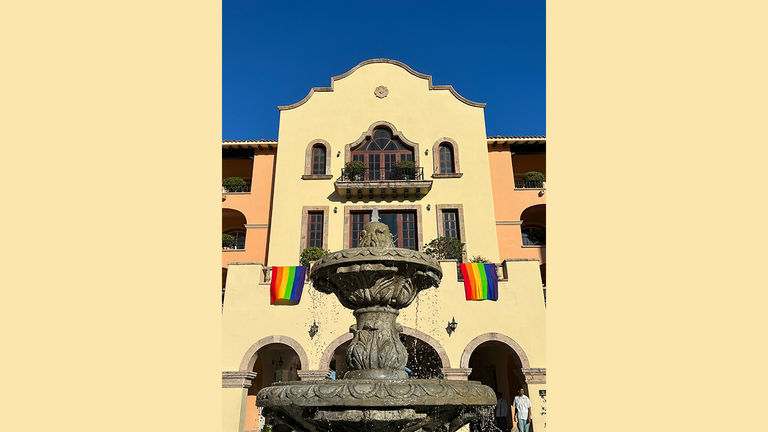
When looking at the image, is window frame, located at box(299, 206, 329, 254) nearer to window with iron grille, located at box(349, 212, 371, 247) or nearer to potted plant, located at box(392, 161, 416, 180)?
window with iron grille, located at box(349, 212, 371, 247)

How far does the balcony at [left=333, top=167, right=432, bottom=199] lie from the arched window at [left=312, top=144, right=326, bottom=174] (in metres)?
1.20

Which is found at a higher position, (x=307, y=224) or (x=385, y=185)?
(x=385, y=185)

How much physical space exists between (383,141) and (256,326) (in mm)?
9670

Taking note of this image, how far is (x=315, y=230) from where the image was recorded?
18.7m

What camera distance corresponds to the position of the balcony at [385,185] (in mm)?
18453

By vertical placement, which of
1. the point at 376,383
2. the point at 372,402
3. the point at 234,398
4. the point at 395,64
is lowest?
the point at 234,398

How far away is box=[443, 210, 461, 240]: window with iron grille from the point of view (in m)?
18.4

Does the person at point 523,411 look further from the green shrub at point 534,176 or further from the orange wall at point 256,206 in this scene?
the orange wall at point 256,206

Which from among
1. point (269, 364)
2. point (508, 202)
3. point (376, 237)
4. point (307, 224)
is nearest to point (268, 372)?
point (269, 364)

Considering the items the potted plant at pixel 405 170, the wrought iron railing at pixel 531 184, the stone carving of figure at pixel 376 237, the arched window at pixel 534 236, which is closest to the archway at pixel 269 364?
the potted plant at pixel 405 170

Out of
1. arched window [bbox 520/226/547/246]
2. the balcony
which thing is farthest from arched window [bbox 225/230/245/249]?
arched window [bbox 520/226/547/246]

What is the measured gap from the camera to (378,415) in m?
4.36

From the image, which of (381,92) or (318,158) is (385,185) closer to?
(318,158)

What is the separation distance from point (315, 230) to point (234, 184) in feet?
16.8
